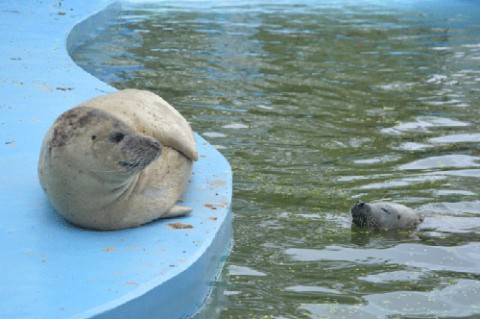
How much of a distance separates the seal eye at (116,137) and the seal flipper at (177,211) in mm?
606

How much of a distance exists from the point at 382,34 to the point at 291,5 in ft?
13.6

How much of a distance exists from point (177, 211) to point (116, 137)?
67 centimetres

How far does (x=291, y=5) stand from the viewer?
18.0m

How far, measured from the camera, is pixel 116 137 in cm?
396

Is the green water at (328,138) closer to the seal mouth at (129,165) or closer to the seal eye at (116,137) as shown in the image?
the seal mouth at (129,165)

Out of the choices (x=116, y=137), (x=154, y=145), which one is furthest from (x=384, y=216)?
(x=116, y=137)

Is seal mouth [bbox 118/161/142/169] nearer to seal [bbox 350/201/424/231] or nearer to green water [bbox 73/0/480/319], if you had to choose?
green water [bbox 73/0/480/319]

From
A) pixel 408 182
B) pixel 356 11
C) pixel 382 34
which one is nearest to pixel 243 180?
pixel 408 182

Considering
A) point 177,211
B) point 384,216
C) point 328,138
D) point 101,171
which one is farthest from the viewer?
point 328,138

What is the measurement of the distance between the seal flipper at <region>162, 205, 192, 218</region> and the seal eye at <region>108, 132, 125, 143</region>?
23.9 inches

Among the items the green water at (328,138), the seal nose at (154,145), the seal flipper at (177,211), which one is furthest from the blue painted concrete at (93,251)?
the seal nose at (154,145)

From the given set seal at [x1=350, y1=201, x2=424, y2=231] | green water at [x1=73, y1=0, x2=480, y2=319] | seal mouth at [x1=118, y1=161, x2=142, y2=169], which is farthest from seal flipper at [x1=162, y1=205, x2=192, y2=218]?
seal at [x1=350, y1=201, x2=424, y2=231]

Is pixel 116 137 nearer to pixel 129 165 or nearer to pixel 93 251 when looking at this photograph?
pixel 129 165

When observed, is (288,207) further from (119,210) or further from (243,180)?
(119,210)
